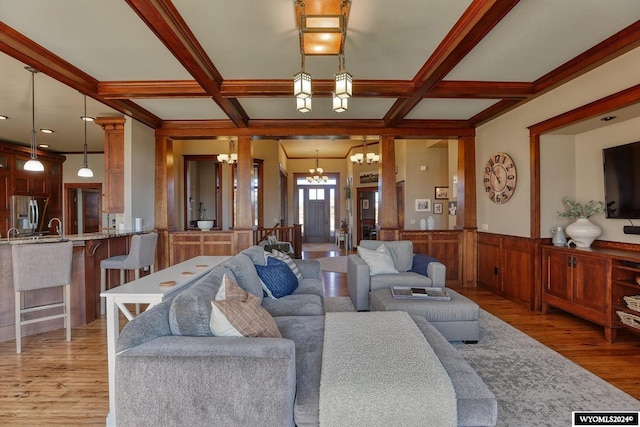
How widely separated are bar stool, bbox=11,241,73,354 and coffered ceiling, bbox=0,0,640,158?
191 centimetres

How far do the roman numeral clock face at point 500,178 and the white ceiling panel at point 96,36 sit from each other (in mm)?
4726

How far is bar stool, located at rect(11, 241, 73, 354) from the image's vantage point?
3.22 meters

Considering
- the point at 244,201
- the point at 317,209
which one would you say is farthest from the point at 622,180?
the point at 317,209

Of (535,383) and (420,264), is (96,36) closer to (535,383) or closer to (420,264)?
(420,264)

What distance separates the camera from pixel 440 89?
4.14 m

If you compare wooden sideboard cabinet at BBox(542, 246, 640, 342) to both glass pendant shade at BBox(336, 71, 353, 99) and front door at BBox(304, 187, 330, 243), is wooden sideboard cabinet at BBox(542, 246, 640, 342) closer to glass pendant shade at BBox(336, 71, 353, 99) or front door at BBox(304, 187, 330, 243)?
glass pendant shade at BBox(336, 71, 353, 99)

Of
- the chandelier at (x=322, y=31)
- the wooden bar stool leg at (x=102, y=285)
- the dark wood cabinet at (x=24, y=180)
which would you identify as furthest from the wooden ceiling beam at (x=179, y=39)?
the dark wood cabinet at (x=24, y=180)

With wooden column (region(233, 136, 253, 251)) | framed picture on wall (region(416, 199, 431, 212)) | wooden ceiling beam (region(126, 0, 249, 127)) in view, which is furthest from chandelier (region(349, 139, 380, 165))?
wooden ceiling beam (region(126, 0, 249, 127))

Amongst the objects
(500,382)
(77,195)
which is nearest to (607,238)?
(500,382)

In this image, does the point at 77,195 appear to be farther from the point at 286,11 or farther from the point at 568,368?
the point at 568,368

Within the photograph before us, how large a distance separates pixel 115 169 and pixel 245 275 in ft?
12.7

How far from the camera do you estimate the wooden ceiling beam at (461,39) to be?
8.14 ft

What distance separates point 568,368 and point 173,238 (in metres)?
5.78

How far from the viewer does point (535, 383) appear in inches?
97.4
